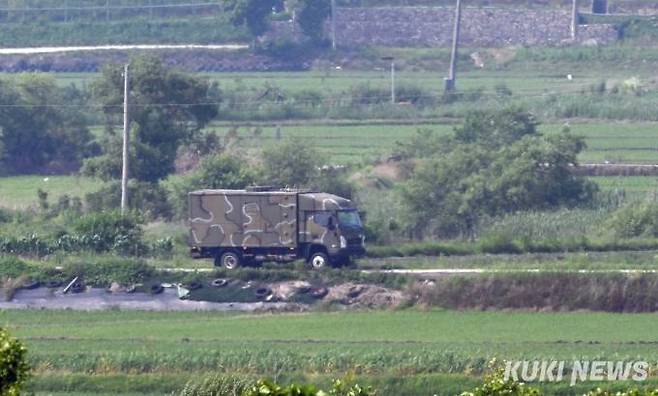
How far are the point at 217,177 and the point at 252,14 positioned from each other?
143 feet

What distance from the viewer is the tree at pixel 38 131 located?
59.7 m

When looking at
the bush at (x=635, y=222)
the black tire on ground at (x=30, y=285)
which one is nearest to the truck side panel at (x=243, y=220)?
the black tire on ground at (x=30, y=285)

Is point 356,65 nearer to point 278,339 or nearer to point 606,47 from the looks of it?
point 606,47

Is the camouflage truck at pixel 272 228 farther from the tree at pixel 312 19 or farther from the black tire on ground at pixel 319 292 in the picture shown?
the tree at pixel 312 19

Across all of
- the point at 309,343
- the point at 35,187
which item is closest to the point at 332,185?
the point at 35,187

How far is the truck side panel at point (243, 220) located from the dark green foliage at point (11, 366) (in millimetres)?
26377

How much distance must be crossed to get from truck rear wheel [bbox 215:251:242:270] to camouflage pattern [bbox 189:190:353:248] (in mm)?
268

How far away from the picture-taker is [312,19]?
90.4 metres

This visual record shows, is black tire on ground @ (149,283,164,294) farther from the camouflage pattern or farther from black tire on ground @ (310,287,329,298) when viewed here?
black tire on ground @ (310,287,329,298)

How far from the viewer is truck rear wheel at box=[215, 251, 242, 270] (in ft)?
130

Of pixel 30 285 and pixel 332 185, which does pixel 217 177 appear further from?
pixel 30 285

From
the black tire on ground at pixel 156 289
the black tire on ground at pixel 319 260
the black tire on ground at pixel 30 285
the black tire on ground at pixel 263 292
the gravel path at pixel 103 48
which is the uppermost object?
the gravel path at pixel 103 48

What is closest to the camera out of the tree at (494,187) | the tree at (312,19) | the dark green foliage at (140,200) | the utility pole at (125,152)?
the utility pole at (125,152)

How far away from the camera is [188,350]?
2839 cm
